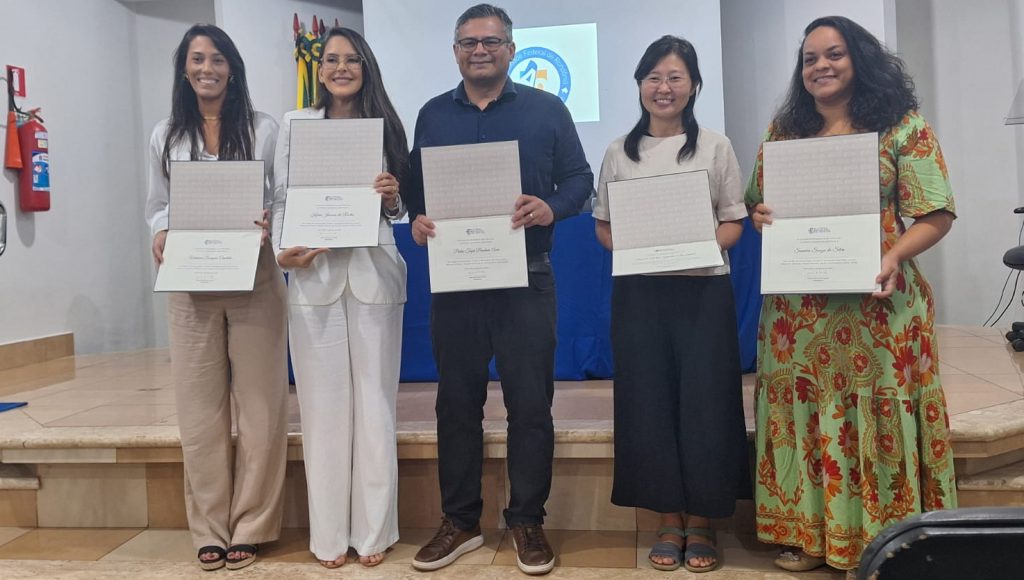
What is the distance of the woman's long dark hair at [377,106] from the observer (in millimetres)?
2137

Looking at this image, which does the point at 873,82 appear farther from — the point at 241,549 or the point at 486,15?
the point at 241,549

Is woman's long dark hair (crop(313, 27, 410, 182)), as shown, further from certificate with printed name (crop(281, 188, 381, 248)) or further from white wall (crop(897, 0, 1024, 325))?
white wall (crop(897, 0, 1024, 325))

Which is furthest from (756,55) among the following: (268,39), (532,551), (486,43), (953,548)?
(953,548)

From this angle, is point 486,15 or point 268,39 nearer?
point 486,15

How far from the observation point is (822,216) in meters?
1.89

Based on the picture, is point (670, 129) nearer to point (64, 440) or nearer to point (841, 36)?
point (841, 36)

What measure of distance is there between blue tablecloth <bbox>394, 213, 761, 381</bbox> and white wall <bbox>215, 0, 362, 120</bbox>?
2786mm

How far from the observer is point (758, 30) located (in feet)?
19.5

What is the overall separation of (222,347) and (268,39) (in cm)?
442

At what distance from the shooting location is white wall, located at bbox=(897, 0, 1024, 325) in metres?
5.55

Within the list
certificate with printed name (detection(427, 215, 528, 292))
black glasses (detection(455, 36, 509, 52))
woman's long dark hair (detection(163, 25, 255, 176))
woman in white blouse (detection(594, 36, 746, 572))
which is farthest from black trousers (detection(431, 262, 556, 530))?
woman's long dark hair (detection(163, 25, 255, 176))

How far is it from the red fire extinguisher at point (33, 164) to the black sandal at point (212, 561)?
12.2 feet

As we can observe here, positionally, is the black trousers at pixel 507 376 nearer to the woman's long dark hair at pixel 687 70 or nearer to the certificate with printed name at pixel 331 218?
the certificate with printed name at pixel 331 218

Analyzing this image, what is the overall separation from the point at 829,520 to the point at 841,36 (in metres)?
1.19
